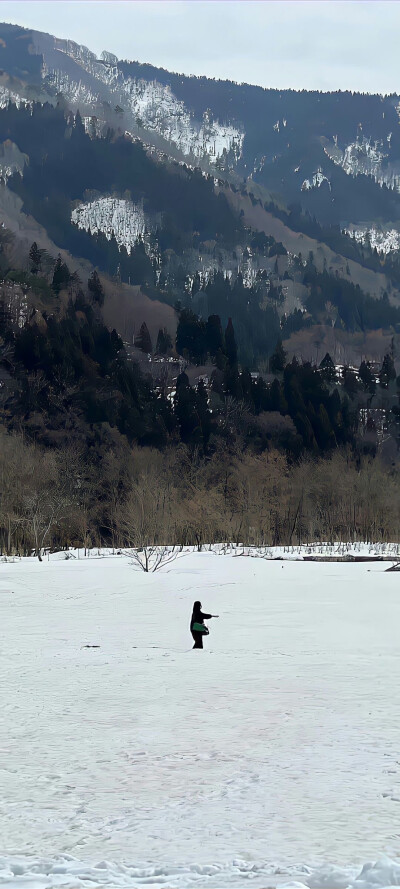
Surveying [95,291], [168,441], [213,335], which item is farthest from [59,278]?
[168,441]

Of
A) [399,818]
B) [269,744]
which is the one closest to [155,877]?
[399,818]

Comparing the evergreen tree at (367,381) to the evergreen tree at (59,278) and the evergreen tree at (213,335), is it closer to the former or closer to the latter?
the evergreen tree at (213,335)

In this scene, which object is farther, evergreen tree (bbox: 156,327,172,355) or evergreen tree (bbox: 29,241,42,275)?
evergreen tree (bbox: 156,327,172,355)

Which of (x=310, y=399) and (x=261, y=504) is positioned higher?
(x=310, y=399)

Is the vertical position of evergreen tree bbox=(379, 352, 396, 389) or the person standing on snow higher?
evergreen tree bbox=(379, 352, 396, 389)

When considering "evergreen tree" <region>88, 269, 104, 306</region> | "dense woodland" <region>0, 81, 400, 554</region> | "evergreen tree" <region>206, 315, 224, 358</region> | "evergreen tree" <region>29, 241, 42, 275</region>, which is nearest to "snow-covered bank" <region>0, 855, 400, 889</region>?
"dense woodland" <region>0, 81, 400, 554</region>

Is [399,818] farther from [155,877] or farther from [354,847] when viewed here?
[155,877]

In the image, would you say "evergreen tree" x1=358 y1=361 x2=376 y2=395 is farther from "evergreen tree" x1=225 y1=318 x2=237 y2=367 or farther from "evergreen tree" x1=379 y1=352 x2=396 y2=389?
"evergreen tree" x1=225 y1=318 x2=237 y2=367

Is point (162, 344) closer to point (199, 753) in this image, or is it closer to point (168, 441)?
point (168, 441)

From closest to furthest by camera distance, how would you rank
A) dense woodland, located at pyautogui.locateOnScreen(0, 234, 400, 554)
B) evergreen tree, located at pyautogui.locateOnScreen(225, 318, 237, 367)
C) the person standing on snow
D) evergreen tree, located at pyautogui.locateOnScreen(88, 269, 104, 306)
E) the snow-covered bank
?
the snow-covered bank < the person standing on snow < dense woodland, located at pyautogui.locateOnScreen(0, 234, 400, 554) < evergreen tree, located at pyautogui.locateOnScreen(225, 318, 237, 367) < evergreen tree, located at pyautogui.locateOnScreen(88, 269, 104, 306)

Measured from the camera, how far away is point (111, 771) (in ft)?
34.7

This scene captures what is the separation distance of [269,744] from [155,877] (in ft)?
14.6

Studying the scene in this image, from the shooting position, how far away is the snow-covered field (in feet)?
26.0

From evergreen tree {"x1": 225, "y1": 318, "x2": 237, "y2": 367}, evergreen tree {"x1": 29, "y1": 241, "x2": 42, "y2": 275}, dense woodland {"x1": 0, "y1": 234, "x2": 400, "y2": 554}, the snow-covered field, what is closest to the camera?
the snow-covered field
